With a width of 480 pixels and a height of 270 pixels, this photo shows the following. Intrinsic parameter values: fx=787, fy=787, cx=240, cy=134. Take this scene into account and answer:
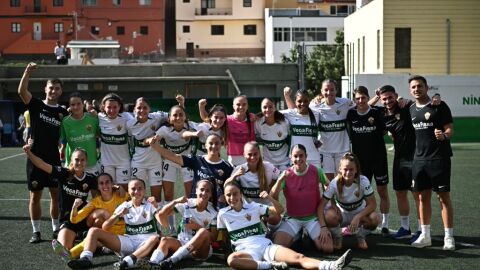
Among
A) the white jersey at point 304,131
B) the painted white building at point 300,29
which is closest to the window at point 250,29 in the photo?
the painted white building at point 300,29

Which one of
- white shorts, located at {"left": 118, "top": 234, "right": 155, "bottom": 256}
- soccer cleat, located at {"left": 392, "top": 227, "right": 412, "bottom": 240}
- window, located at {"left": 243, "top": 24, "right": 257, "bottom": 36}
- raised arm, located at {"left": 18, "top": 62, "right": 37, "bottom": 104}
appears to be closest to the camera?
white shorts, located at {"left": 118, "top": 234, "right": 155, "bottom": 256}

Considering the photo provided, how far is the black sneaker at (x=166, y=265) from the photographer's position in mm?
7540

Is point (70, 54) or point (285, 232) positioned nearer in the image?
point (285, 232)

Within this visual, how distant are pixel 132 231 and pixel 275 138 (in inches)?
87.6

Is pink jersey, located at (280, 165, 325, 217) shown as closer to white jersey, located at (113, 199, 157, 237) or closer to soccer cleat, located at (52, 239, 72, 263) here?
white jersey, located at (113, 199, 157, 237)

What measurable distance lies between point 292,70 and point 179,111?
109ft

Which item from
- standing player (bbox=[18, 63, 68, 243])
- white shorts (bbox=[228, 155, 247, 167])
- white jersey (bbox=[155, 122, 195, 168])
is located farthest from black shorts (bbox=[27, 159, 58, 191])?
white shorts (bbox=[228, 155, 247, 167])

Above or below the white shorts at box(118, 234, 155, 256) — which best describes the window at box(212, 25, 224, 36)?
above

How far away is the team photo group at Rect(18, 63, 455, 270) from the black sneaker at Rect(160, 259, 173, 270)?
10mm

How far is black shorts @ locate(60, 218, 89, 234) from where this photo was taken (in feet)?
27.8

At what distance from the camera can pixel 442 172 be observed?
859cm

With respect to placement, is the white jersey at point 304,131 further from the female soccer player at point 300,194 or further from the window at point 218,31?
the window at point 218,31

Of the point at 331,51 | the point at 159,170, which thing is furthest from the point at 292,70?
the point at 159,170

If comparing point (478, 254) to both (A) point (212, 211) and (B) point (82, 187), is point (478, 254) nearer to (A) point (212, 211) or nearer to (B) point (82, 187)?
(A) point (212, 211)
